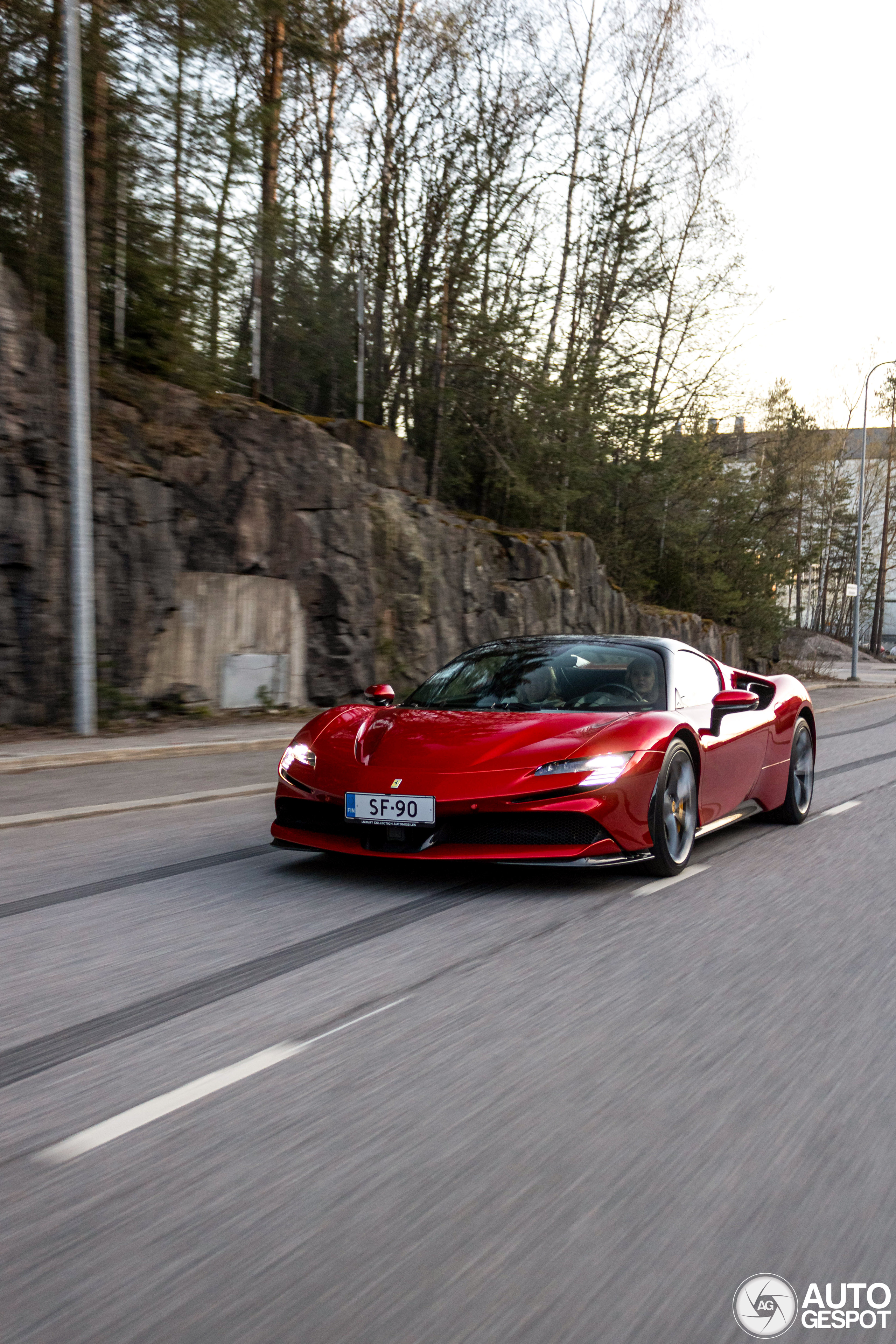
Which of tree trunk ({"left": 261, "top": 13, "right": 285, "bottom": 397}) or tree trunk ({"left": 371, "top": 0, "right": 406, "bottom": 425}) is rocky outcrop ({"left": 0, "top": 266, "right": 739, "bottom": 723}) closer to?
tree trunk ({"left": 371, "top": 0, "right": 406, "bottom": 425})

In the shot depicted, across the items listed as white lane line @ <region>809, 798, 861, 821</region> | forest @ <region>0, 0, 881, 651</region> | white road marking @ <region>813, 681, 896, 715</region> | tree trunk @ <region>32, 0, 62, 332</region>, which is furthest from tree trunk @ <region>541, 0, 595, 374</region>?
white lane line @ <region>809, 798, 861, 821</region>

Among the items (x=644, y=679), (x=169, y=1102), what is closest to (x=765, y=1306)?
(x=169, y=1102)

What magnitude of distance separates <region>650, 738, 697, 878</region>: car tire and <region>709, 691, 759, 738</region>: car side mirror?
1.61ft

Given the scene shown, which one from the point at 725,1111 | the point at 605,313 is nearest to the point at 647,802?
the point at 725,1111

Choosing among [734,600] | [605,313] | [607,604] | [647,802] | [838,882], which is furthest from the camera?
[734,600]

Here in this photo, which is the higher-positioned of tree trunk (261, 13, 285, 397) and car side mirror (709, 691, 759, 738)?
tree trunk (261, 13, 285, 397)

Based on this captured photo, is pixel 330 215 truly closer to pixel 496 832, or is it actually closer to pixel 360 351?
pixel 360 351

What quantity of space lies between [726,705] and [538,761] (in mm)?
1765

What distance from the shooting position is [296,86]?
70.2 ft

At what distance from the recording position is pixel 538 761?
19.4 ft

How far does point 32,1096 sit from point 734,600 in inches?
1329

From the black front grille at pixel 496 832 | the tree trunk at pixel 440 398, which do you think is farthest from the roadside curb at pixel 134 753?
the tree trunk at pixel 440 398

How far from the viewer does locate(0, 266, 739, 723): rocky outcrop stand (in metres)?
14.3

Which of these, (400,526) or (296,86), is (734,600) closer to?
(400,526)
